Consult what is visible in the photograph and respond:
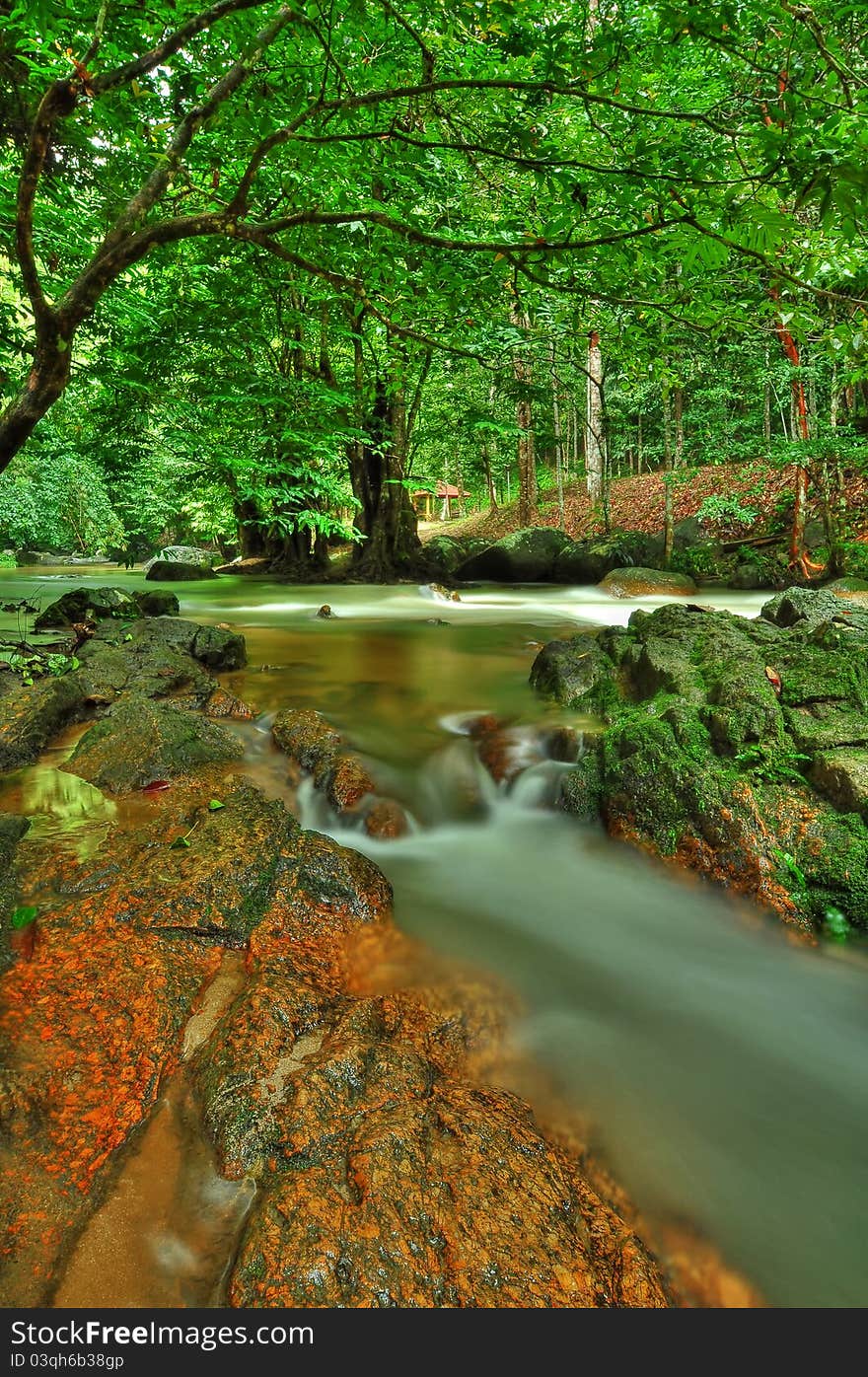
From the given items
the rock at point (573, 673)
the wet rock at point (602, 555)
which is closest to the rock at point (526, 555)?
the wet rock at point (602, 555)

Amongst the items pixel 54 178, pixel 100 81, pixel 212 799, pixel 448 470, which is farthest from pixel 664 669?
pixel 448 470

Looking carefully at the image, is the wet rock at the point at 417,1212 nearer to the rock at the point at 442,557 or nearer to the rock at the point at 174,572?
the rock at the point at 442,557

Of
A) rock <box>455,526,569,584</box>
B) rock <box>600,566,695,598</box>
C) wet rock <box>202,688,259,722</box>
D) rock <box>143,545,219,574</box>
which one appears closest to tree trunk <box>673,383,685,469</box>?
rock <box>455,526,569,584</box>

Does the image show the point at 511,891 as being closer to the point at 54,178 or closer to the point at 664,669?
the point at 664,669

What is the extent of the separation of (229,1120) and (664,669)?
169 inches

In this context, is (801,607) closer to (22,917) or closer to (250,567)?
(22,917)

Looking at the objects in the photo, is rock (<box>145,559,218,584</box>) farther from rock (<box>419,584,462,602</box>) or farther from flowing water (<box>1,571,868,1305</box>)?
flowing water (<box>1,571,868,1305</box>)

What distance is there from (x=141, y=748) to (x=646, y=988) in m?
3.34

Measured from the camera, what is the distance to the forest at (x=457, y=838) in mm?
1679

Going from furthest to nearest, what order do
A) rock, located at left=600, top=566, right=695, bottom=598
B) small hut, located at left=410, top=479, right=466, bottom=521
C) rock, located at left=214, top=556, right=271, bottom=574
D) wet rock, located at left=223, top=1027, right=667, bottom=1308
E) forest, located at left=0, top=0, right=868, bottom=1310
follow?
small hut, located at left=410, top=479, right=466, bottom=521, rock, located at left=214, top=556, right=271, bottom=574, rock, located at left=600, top=566, right=695, bottom=598, forest, located at left=0, top=0, right=868, bottom=1310, wet rock, located at left=223, top=1027, right=667, bottom=1308

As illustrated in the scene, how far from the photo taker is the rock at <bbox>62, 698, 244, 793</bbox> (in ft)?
13.0

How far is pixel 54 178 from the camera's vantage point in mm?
7039

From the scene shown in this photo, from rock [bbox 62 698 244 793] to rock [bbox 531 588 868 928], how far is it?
8.49 feet

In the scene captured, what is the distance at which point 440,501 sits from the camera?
173ft
